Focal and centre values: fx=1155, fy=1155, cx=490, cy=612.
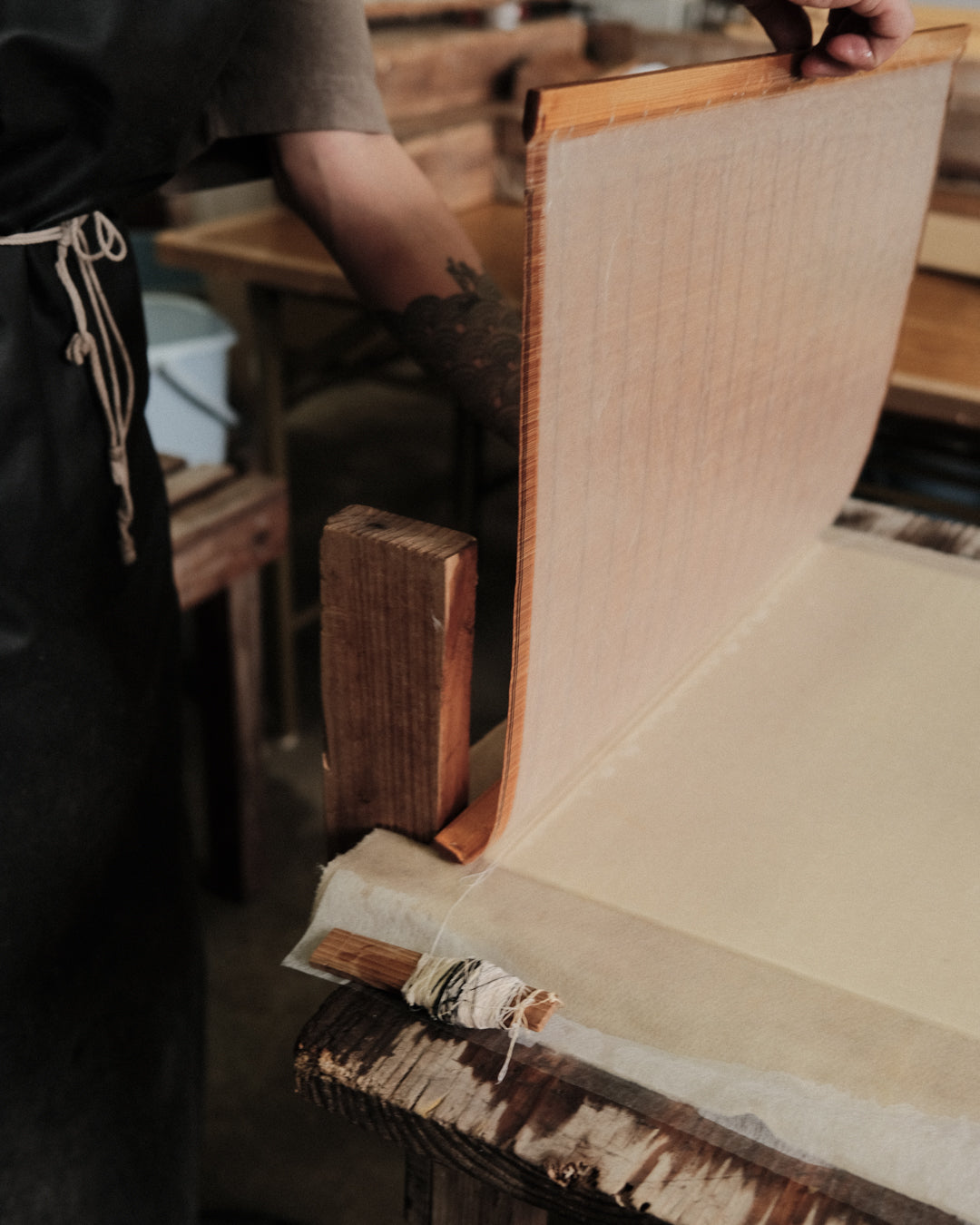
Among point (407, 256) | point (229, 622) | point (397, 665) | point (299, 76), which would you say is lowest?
point (229, 622)

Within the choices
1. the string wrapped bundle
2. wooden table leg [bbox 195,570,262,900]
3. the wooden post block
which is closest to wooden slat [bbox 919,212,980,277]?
wooden table leg [bbox 195,570,262,900]

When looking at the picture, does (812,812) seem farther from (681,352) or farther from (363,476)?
(363,476)

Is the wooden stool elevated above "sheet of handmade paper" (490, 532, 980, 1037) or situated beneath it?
situated beneath

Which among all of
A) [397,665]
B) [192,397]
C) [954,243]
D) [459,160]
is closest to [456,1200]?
[397,665]

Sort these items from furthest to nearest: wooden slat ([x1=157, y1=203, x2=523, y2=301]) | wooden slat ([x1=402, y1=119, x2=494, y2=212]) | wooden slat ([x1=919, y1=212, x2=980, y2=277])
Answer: wooden slat ([x1=402, y1=119, x2=494, y2=212]) < wooden slat ([x1=919, y1=212, x2=980, y2=277]) < wooden slat ([x1=157, y1=203, x2=523, y2=301])

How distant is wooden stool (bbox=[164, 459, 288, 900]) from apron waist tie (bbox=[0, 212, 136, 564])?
2.26 ft

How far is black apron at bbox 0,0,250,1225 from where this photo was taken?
0.92m

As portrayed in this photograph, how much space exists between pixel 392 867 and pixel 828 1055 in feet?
0.94

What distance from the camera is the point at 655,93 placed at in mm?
630

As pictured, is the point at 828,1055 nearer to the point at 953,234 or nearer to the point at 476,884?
the point at 476,884

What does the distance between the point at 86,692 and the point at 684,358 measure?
2.06 ft

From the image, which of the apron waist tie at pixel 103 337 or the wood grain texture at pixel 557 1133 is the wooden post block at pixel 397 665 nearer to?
the wood grain texture at pixel 557 1133

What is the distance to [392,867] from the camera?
753mm

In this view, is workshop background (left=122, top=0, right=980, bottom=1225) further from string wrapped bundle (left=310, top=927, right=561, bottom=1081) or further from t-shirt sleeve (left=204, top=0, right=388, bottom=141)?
string wrapped bundle (left=310, top=927, right=561, bottom=1081)
